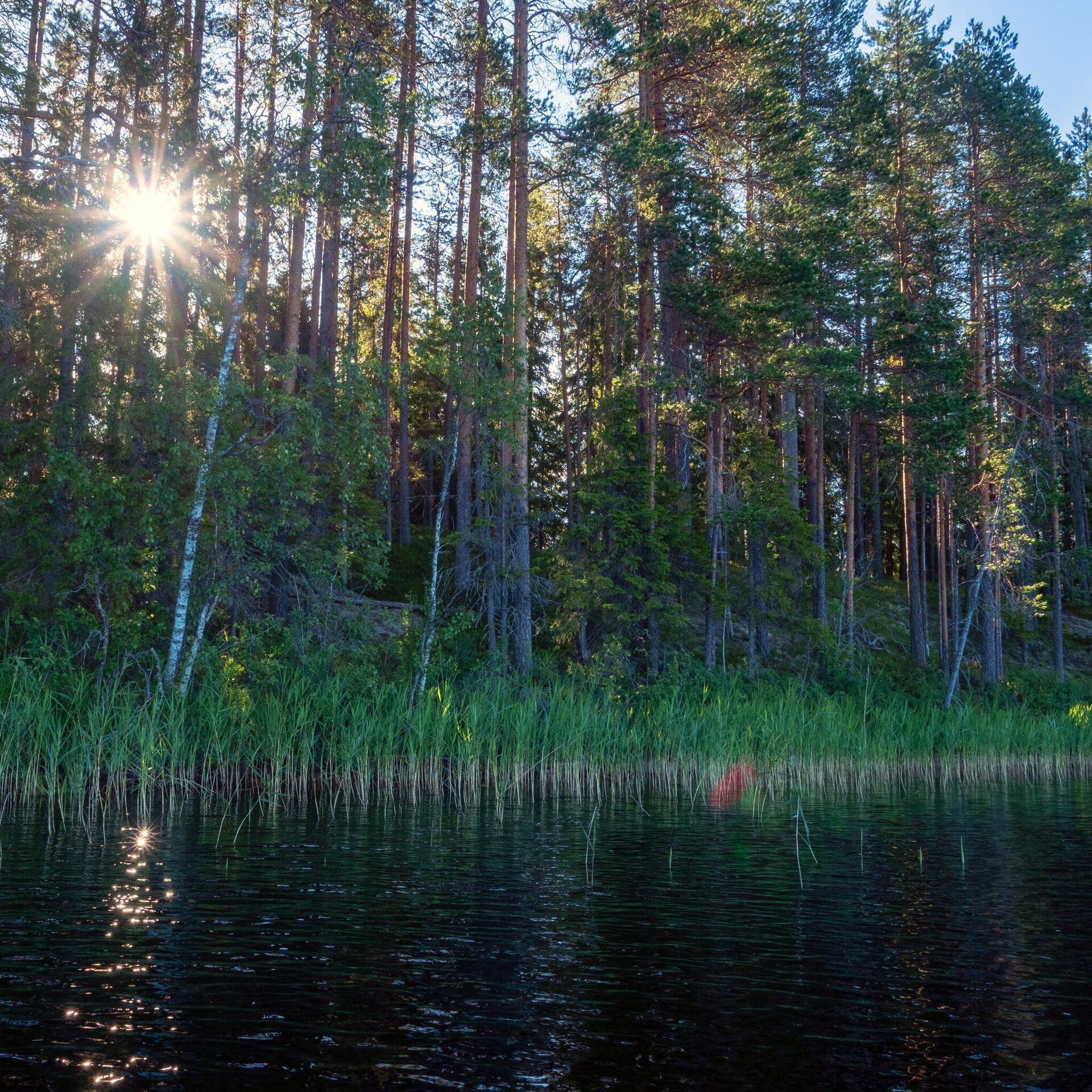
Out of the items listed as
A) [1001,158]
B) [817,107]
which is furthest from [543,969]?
[1001,158]

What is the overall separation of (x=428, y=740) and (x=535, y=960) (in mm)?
7344

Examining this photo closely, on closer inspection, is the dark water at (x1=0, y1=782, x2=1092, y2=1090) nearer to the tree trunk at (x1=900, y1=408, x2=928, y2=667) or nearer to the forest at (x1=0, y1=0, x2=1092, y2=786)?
the forest at (x1=0, y1=0, x2=1092, y2=786)

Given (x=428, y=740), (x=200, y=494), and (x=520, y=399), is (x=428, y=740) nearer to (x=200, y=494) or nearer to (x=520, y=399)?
(x=200, y=494)

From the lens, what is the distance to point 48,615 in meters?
14.1

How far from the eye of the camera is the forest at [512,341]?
560 inches

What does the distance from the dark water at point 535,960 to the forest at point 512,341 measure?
15.0 feet

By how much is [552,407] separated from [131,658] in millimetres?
26225

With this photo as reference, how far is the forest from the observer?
14227 mm

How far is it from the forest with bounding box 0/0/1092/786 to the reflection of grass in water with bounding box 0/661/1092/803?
11.4 inches

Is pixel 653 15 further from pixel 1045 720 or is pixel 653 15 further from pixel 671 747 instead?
pixel 1045 720

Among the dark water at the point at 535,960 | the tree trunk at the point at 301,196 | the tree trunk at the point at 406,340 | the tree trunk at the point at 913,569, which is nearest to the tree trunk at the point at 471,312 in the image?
the tree trunk at the point at 406,340

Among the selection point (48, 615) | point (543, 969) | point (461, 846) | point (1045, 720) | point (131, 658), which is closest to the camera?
point (543, 969)

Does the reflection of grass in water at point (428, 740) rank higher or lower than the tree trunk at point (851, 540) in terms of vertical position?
lower

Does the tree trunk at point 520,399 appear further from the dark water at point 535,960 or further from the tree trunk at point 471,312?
the dark water at point 535,960
